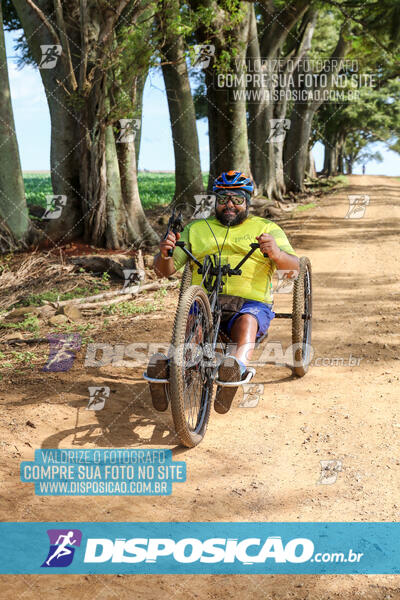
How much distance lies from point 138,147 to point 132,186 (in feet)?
9.09

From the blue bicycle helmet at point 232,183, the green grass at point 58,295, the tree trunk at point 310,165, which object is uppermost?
the tree trunk at point 310,165

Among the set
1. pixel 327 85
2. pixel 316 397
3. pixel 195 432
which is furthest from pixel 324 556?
pixel 327 85

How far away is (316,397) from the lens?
17.3 feet

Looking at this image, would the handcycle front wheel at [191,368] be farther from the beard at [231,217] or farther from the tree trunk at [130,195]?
the tree trunk at [130,195]

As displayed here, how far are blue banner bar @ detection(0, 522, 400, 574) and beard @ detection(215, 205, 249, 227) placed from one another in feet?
7.79

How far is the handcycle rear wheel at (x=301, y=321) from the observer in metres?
5.50

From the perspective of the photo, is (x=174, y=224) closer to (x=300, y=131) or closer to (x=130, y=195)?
(x=130, y=195)

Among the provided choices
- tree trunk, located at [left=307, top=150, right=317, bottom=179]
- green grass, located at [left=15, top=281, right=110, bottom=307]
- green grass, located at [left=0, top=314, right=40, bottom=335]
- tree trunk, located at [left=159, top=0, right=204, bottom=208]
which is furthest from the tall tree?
tree trunk, located at [left=307, top=150, right=317, bottom=179]

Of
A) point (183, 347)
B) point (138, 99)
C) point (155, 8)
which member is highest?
point (155, 8)

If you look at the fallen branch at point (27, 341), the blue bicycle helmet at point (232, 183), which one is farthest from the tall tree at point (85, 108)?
the blue bicycle helmet at point (232, 183)

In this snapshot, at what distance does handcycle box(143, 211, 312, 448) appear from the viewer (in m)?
3.87

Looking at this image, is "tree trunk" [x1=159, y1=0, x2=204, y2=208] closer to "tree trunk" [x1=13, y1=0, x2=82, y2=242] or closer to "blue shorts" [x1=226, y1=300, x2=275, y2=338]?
"tree trunk" [x1=13, y1=0, x2=82, y2=242]

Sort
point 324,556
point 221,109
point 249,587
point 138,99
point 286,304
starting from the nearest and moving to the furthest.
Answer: point 249,587, point 324,556, point 286,304, point 138,99, point 221,109

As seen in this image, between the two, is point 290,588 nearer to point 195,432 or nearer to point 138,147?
point 195,432
